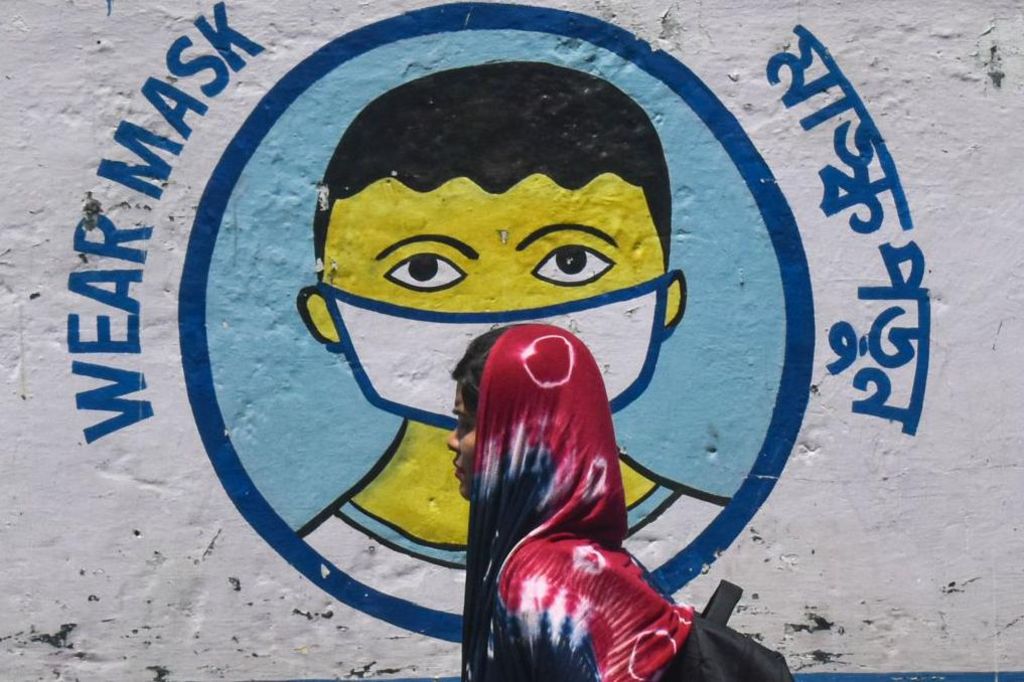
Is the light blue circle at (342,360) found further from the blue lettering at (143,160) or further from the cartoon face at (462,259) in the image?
the blue lettering at (143,160)

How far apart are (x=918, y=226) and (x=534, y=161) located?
3.74 feet

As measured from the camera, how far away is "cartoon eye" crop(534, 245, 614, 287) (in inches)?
157

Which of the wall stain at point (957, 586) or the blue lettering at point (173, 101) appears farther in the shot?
the wall stain at point (957, 586)

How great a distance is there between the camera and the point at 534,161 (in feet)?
13.1

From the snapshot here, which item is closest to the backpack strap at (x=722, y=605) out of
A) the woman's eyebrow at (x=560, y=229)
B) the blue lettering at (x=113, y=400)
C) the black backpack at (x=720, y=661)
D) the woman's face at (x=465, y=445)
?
the black backpack at (x=720, y=661)

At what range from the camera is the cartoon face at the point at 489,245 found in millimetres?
3969

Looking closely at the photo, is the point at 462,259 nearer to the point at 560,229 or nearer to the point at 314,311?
the point at 560,229

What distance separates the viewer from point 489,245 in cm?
399

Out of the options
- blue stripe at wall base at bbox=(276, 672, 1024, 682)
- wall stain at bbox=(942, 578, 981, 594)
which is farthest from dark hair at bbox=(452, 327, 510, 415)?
wall stain at bbox=(942, 578, 981, 594)

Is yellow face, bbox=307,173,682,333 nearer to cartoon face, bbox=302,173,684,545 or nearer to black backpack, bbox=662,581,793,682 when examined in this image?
cartoon face, bbox=302,173,684,545

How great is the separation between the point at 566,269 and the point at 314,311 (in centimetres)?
74

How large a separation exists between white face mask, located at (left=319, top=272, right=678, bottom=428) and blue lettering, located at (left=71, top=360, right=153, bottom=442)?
59 cm

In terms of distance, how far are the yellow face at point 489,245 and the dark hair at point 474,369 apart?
185 centimetres

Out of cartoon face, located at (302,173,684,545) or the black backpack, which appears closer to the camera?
the black backpack
